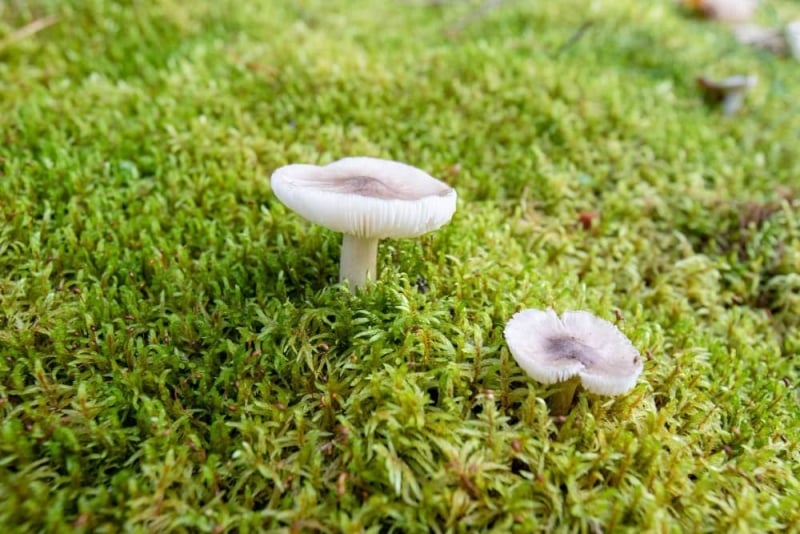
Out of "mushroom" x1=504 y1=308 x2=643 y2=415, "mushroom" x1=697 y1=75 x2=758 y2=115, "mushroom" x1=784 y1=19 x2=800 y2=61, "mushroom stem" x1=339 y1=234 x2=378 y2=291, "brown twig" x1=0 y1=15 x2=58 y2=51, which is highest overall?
"brown twig" x1=0 y1=15 x2=58 y2=51

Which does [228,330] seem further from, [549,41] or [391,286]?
[549,41]

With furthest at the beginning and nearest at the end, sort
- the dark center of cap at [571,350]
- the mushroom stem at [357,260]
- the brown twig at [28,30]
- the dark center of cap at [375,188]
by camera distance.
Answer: the brown twig at [28,30]
the mushroom stem at [357,260]
the dark center of cap at [375,188]
the dark center of cap at [571,350]

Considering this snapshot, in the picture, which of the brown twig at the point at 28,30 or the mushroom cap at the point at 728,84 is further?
the mushroom cap at the point at 728,84

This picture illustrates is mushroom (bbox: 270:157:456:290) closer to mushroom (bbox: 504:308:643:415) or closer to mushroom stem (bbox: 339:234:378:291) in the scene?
mushroom stem (bbox: 339:234:378:291)

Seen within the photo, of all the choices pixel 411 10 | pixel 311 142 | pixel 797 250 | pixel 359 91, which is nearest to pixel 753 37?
pixel 411 10

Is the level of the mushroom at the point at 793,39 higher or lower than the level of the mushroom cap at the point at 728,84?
higher

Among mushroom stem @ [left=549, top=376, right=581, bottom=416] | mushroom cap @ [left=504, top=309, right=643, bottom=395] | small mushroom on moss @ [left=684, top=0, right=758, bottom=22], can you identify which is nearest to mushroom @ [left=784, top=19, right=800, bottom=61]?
small mushroom on moss @ [left=684, top=0, right=758, bottom=22]

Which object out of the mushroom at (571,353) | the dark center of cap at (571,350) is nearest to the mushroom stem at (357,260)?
the mushroom at (571,353)

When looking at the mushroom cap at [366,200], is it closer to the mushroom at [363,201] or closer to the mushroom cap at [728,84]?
the mushroom at [363,201]
